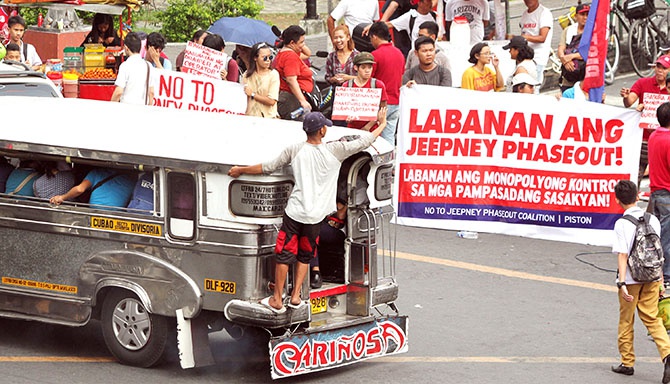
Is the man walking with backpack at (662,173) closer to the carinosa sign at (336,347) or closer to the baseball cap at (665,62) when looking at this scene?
the baseball cap at (665,62)

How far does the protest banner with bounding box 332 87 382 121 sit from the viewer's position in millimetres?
13727

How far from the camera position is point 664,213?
11.3 m

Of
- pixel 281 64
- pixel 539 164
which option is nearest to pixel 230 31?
pixel 281 64

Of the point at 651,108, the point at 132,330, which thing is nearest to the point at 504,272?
the point at 651,108

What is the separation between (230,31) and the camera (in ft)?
57.9

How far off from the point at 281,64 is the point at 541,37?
450 centimetres

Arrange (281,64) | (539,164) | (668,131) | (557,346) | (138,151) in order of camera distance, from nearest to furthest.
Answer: (138,151), (557,346), (668,131), (539,164), (281,64)

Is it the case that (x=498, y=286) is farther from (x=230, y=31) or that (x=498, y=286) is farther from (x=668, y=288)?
(x=230, y=31)

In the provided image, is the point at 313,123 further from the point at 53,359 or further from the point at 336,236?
the point at 53,359

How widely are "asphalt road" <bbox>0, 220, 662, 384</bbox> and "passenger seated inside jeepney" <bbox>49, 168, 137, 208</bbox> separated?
4.00 feet

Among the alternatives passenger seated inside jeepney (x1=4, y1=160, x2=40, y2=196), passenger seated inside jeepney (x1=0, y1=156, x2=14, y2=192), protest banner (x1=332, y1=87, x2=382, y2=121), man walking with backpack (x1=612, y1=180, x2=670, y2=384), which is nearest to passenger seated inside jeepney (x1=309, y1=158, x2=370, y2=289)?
man walking with backpack (x1=612, y1=180, x2=670, y2=384)

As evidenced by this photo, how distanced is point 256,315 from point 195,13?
16.5m

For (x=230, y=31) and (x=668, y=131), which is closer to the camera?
(x=668, y=131)

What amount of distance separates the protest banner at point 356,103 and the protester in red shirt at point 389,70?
111 centimetres
